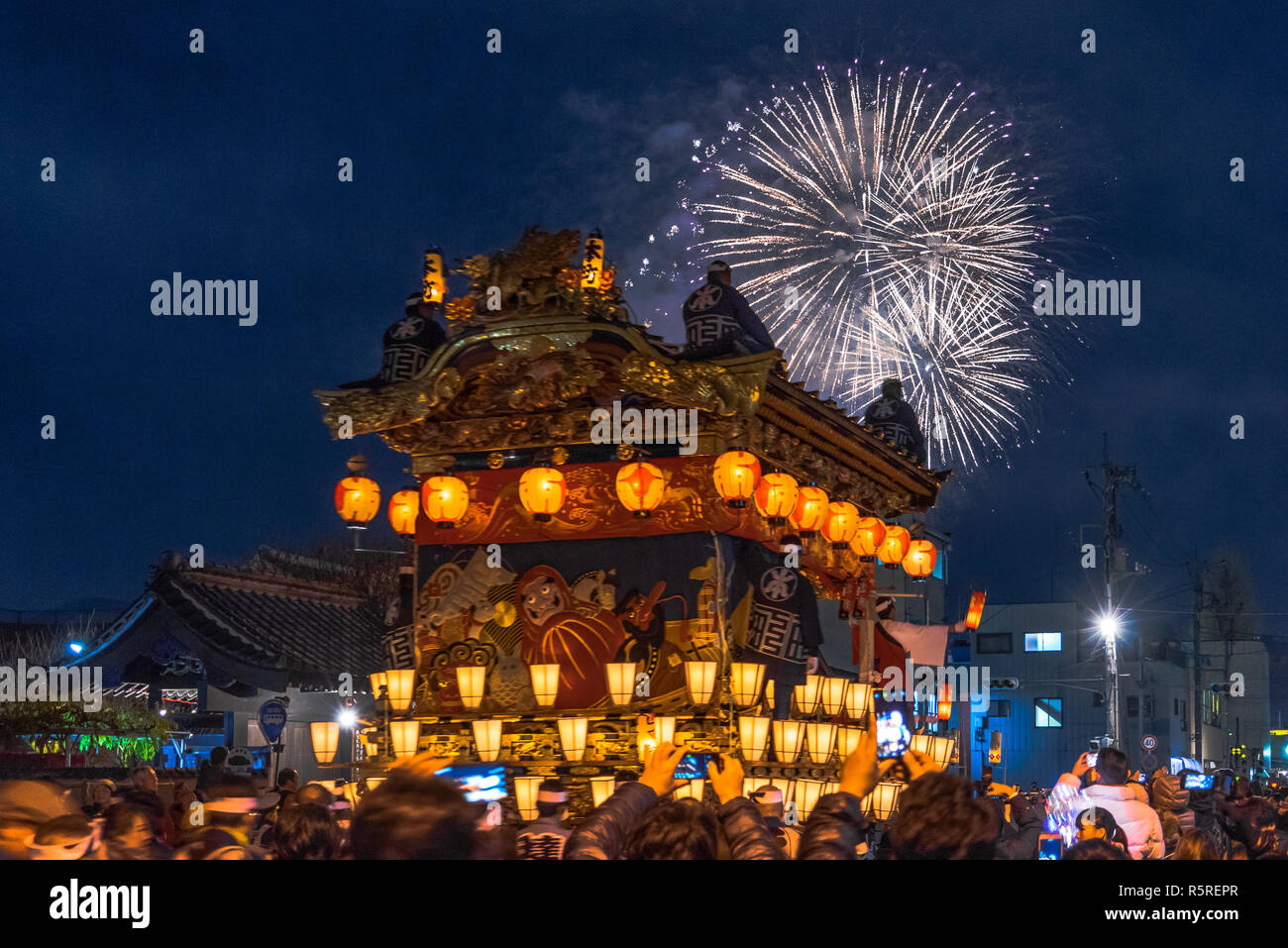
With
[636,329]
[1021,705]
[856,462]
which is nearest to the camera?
[636,329]

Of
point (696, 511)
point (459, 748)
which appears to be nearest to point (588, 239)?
point (696, 511)

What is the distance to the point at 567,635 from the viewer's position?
607 inches

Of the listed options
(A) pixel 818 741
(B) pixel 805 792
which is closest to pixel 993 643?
(A) pixel 818 741

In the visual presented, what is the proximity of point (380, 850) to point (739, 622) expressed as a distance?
447 inches

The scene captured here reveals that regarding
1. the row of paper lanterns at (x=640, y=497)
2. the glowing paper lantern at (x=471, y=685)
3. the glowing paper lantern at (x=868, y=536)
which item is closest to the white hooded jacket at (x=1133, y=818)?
the row of paper lanterns at (x=640, y=497)

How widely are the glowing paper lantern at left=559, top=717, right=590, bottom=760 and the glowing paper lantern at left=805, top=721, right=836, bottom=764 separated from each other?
2564 mm

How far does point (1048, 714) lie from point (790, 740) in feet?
120

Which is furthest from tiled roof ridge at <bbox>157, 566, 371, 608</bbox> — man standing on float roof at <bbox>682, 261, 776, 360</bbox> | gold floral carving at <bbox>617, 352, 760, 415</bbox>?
man standing on float roof at <bbox>682, 261, 776, 360</bbox>

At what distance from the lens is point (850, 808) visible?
5.56 metres

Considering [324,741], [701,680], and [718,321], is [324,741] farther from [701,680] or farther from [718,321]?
[718,321]

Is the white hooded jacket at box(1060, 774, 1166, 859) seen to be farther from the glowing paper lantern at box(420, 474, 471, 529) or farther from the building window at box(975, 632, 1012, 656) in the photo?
the building window at box(975, 632, 1012, 656)

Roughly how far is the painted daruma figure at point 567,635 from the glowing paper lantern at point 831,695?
8.36 feet

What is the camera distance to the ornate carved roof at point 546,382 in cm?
1467
